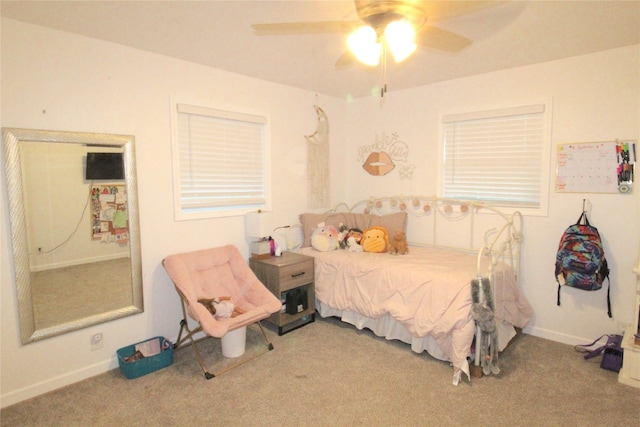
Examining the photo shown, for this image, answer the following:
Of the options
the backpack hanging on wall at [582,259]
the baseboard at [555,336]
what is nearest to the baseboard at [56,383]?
the baseboard at [555,336]

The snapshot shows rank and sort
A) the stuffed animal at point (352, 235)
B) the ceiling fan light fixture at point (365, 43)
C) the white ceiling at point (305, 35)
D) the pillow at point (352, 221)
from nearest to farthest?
the ceiling fan light fixture at point (365, 43), the white ceiling at point (305, 35), the stuffed animal at point (352, 235), the pillow at point (352, 221)

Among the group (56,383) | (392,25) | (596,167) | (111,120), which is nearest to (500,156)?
(596,167)

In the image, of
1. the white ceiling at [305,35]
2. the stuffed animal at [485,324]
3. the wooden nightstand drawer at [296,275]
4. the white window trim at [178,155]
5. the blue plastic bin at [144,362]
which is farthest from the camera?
the wooden nightstand drawer at [296,275]

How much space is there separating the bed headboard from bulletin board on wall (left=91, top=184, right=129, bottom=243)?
1825 millimetres

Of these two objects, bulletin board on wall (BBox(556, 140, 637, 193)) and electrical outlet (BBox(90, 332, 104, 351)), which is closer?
electrical outlet (BBox(90, 332, 104, 351))

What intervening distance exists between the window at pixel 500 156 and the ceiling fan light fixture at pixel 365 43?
79.3 inches

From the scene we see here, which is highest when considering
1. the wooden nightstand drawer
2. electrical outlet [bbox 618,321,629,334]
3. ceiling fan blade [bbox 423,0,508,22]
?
ceiling fan blade [bbox 423,0,508,22]

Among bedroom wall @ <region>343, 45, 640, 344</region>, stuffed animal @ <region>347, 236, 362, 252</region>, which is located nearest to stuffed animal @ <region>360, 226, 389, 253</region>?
stuffed animal @ <region>347, 236, 362, 252</region>

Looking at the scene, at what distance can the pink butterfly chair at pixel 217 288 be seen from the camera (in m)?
2.67

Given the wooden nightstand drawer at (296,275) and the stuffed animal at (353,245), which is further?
the stuffed animal at (353,245)

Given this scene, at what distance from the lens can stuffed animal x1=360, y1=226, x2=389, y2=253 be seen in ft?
12.1

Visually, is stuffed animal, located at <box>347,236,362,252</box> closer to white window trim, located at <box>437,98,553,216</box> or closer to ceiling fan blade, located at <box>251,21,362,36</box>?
white window trim, located at <box>437,98,553,216</box>

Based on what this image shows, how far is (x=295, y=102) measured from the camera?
3.99 meters

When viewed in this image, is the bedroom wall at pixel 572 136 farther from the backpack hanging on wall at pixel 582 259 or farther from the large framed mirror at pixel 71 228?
the large framed mirror at pixel 71 228
